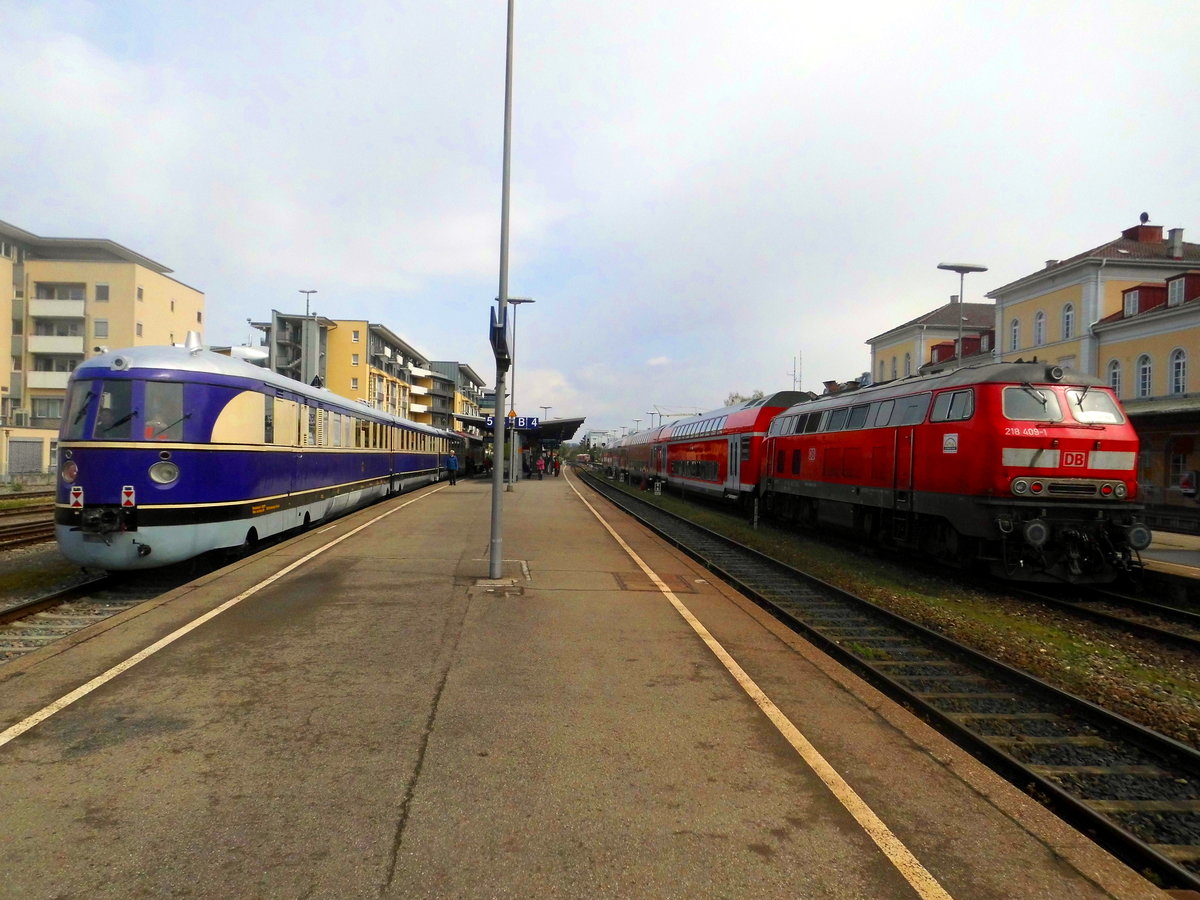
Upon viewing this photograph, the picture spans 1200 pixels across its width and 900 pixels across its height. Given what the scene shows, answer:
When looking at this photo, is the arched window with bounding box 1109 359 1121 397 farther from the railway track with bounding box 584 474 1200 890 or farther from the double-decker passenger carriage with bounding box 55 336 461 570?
the double-decker passenger carriage with bounding box 55 336 461 570

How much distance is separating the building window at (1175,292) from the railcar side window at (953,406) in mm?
29033

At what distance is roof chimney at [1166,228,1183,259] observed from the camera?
39469 mm

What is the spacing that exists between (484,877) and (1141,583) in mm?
11357

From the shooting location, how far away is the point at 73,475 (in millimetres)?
8617

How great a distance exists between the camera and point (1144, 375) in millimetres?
33875

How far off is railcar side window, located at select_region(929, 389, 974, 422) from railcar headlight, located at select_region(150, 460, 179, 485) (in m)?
10.4

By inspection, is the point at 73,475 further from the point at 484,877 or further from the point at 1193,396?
the point at 1193,396

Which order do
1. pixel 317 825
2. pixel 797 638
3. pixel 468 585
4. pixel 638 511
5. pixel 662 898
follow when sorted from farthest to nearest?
pixel 638 511
pixel 468 585
pixel 797 638
pixel 317 825
pixel 662 898

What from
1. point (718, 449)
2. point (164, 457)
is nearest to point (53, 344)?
point (718, 449)

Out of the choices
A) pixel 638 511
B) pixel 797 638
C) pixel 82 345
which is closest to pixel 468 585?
pixel 797 638

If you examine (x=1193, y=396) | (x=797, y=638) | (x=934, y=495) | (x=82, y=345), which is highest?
(x=82, y=345)

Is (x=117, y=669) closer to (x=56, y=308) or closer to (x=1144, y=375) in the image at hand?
(x=1144, y=375)

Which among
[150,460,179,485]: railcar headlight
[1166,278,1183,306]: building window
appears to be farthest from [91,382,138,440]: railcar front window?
[1166,278,1183,306]: building window

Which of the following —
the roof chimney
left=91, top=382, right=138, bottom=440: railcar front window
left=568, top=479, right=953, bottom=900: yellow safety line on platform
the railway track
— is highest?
the roof chimney
